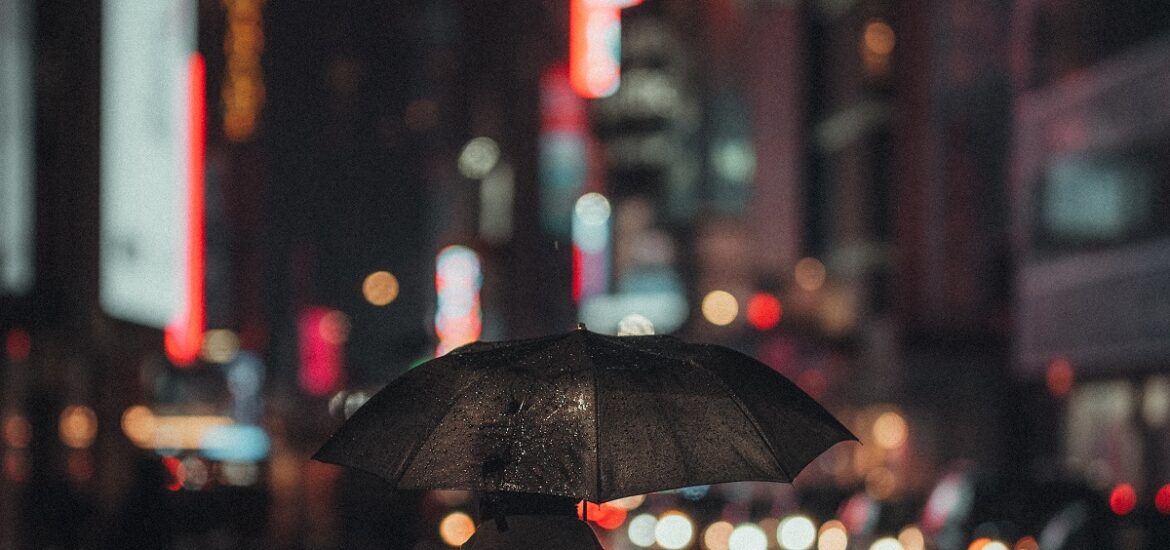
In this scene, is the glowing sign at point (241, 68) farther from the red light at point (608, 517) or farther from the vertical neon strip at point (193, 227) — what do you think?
the red light at point (608, 517)

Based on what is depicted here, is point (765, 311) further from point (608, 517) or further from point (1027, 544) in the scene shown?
point (1027, 544)

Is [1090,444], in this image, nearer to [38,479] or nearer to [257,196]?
[38,479]

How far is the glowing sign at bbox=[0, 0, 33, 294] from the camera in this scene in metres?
17.0

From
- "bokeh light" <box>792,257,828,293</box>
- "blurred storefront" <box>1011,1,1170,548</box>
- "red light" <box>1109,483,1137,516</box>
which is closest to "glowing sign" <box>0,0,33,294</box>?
"red light" <box>1109,483,1137,516</box>

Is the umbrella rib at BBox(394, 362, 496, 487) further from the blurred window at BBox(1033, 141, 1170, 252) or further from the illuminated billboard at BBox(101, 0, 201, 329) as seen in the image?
the blurred window at BBox(1033, 141, 1170, 252)

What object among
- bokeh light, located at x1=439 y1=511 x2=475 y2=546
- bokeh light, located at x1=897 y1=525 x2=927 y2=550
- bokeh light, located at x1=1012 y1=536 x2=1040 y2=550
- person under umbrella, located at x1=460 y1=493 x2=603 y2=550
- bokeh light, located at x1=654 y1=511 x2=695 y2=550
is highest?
person under umbrella, located at x1=460 y1=493 x2=603 y2=550

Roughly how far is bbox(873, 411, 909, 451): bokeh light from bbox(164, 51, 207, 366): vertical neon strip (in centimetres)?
2555

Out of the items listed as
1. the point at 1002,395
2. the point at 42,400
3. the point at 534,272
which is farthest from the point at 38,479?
the point at 534,272

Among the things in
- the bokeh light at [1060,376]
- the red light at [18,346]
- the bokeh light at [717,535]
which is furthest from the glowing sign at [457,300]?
the bokeh light at [717,535]

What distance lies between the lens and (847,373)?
5581cm

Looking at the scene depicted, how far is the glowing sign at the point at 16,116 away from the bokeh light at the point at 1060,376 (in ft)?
78.9

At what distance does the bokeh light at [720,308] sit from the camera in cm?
8138

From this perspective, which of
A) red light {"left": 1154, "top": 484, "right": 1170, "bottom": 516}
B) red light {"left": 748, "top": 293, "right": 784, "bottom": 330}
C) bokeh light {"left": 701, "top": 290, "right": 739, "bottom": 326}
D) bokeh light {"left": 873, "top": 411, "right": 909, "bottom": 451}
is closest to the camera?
red light {"left": 1154, "top": 484, "right": 1170, "bottom": 516}

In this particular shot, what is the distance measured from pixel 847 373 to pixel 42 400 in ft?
134
